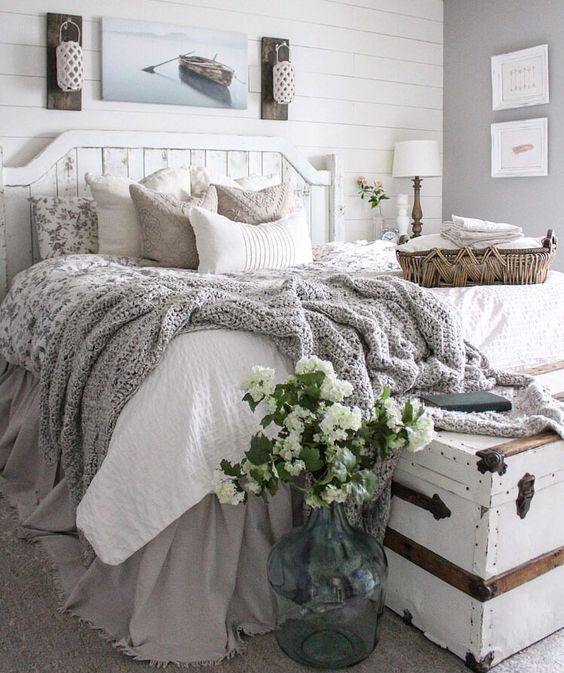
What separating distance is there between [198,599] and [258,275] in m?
1.33

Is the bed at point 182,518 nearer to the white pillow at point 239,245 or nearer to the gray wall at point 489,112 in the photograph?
the white pillow at point 239,245

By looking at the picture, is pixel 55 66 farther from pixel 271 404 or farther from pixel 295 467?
pixel 295 467

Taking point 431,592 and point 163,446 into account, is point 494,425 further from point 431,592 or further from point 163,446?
point 163,446

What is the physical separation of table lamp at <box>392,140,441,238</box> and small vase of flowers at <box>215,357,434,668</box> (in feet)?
9.97

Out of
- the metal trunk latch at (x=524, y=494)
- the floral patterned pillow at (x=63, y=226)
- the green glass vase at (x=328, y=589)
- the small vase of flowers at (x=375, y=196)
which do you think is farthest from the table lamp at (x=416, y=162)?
the green glass vase at (x=328, y=589)

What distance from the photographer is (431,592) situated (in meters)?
1.60

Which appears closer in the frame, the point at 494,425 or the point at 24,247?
the point at 494,425

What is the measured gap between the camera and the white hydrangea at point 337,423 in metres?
1.38

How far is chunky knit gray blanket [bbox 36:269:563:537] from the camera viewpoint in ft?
5.41

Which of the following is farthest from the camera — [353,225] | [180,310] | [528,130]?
[353,225]

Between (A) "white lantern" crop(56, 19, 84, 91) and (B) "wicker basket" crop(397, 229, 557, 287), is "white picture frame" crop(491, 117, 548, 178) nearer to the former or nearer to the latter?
(B) "wicker basket" crop(397, 229, 557, 287)

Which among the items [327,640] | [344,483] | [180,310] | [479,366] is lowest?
[327,640]

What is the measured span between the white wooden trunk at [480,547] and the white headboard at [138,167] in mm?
2442

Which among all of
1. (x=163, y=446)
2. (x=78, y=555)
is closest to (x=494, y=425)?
(x=163, y=446)
